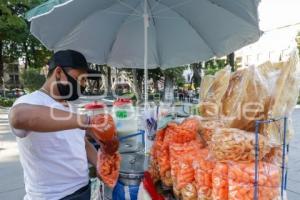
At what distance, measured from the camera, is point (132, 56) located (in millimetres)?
3664

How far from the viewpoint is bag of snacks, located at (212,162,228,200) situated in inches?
52.8

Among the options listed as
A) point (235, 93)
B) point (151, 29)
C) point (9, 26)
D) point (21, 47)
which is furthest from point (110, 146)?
point (21, 47)

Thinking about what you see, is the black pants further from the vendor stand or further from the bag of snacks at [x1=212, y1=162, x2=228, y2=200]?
the bag of snacks at [x1=212, y1=162, x2=228, y2=200]

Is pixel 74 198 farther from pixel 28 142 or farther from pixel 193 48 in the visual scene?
pixel 193 48

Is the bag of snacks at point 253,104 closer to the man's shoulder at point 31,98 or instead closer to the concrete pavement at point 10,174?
A: the man's shoulder at point 31,98

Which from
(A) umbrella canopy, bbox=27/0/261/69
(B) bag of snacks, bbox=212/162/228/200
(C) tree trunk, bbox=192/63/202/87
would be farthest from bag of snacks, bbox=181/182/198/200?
(C) tree trunk, bbox=192/63/202/87

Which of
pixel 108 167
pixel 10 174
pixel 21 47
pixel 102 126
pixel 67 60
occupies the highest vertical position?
pixel 21 47

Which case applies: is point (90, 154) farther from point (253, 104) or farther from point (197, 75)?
point (197, 75)

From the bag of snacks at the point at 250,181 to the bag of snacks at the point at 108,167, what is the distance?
0.69 m

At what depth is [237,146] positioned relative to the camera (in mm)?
1352

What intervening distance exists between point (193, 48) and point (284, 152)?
85.8 inches

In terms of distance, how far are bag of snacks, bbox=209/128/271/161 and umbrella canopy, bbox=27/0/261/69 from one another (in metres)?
1.04

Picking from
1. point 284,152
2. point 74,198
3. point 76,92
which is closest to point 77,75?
point 76,92

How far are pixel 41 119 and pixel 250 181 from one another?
0.94 metres
